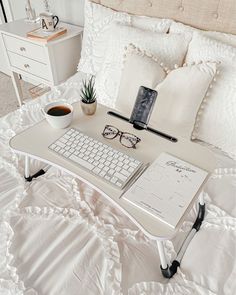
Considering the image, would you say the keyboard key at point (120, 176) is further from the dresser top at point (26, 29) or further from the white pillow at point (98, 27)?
the dresser top at point (26, 29)

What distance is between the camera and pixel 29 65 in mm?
1847

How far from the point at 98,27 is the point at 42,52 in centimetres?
44

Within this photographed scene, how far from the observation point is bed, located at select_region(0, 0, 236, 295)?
0.74 meters

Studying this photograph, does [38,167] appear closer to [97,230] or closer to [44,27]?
[97,230]

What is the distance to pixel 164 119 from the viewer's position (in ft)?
3.50

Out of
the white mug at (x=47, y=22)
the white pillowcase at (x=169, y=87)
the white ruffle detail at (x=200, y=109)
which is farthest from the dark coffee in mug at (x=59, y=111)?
the white mug at (x=47, y=22)

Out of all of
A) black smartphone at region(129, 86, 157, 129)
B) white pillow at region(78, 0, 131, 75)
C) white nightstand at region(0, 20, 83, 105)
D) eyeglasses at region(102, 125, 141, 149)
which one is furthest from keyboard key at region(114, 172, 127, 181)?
white nightstand at region(0, 20, 83, 105)

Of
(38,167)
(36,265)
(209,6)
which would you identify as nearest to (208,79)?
(209,6)

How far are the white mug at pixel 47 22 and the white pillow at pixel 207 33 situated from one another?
0.83 metres

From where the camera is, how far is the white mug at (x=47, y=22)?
168 centimetres

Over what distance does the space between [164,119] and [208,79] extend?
0.22 m

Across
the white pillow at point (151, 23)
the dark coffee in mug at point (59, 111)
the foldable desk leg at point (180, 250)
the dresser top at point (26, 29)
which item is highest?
the white pillow at point (151, 23)

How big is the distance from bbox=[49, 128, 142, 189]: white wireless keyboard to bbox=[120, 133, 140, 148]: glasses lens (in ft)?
0.21

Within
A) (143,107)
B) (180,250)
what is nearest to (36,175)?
(143,107)
